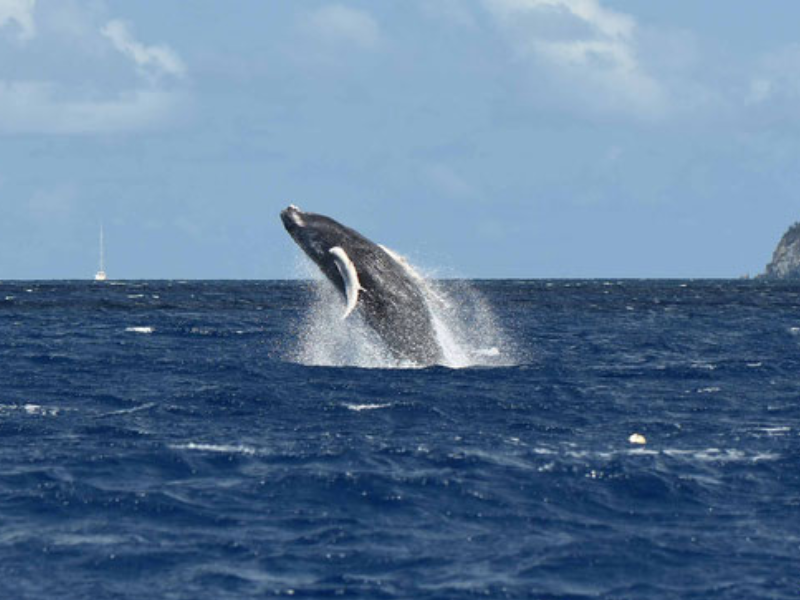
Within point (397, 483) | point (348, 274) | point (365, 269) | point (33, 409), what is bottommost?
point (397, 483)

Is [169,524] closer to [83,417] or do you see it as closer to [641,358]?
[83,417]

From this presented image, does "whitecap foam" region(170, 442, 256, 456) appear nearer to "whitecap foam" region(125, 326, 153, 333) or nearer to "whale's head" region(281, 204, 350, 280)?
"whale's head" region(281, 204, 350, 280)

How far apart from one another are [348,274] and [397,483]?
11.2 meters

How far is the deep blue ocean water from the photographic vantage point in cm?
1439

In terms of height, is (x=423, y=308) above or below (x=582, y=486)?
above

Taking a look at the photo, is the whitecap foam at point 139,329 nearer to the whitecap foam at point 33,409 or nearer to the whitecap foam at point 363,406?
the whitecap foam at point 33,409

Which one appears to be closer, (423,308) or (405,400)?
(405,400)

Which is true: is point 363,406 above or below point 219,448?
above

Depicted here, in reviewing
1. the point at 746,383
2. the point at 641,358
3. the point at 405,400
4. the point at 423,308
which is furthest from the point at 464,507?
the point at 641,358

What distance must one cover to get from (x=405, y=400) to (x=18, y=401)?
8.36m

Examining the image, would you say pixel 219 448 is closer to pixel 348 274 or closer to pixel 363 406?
pixel 363 406

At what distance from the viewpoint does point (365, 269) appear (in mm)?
29797

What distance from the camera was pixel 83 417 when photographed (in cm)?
2527

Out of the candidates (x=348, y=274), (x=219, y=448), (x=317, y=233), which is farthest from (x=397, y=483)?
(x=317, y=233)
